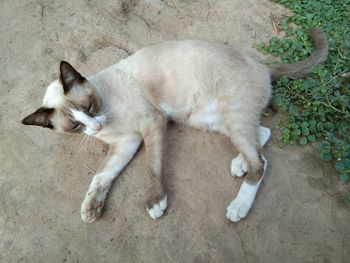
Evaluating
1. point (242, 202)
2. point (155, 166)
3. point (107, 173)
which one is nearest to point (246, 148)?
point (242, 202)

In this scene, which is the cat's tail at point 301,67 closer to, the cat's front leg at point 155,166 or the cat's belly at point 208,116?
the cat's belly at point 208,116

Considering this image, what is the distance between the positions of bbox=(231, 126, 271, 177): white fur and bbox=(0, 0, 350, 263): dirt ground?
0.06 metres

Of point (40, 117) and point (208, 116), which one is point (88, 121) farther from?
point (208, 116)

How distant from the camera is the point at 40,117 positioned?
7.65 feet

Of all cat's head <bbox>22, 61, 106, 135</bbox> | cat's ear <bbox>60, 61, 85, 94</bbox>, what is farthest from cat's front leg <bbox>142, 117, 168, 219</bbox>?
cat's ear <bbox>60, 61, 85, 94</bbox>

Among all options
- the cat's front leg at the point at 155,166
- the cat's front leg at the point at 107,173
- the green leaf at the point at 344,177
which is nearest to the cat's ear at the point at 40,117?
the cat's front leg at the point at 107,173

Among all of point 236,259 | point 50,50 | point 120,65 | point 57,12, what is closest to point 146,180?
point 236,259

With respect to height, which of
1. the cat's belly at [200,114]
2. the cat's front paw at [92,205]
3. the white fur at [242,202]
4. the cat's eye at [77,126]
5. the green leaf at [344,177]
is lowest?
the green leaf at [344,177]

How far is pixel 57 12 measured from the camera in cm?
358

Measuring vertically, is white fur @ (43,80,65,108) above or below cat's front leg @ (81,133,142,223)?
above

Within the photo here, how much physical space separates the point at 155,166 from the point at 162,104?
0.61m

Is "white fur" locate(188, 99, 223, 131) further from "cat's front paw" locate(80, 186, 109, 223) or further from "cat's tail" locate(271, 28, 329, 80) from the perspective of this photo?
"cat's front paw" locate(80, 186, 109, 223)

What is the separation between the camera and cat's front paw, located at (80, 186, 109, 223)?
91.3 inches

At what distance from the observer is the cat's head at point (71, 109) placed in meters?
2.32
